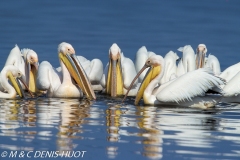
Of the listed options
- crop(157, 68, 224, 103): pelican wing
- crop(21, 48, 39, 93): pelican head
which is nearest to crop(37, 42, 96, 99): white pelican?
crop(21, 48, 39, 93): pelican head

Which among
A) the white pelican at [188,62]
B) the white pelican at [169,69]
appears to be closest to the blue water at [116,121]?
the white pelican at [169,69]

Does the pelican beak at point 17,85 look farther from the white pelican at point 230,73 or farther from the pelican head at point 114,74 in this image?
the white pelican at point 230,73

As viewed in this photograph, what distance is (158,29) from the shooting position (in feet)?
78.4

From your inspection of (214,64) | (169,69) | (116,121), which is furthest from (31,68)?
(116,121)

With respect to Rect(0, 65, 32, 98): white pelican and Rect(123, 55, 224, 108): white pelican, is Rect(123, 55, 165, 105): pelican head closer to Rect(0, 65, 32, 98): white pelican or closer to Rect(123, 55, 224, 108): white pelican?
Rect(123, 55, 224, 108): white pelican

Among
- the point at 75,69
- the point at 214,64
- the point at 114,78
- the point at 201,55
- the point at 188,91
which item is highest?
the point at 201,55

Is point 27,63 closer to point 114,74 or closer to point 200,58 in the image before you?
point 114,74

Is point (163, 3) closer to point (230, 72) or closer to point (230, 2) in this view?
point (230, 2)

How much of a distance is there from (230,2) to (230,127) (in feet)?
59.3

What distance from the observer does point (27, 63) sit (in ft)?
45.0

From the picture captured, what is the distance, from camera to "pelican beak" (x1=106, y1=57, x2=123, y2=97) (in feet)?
43.8

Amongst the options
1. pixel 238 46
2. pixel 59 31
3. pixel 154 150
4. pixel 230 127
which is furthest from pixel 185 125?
pixel 59 31

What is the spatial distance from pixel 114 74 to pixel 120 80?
0.98 feet

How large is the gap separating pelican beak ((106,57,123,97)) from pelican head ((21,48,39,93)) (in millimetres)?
1089
